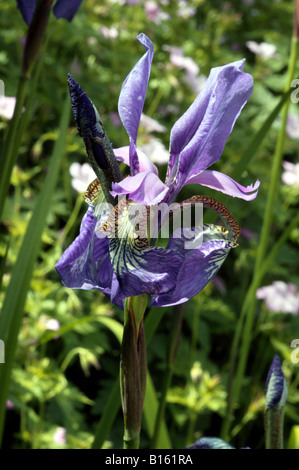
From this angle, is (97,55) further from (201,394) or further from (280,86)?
(201,394)

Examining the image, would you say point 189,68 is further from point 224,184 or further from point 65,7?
point 224,184

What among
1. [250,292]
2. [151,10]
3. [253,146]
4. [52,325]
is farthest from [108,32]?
[253,146]

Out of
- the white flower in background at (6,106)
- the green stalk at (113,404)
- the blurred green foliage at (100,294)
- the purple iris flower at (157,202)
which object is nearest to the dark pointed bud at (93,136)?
the purple iris flower at (157,202)

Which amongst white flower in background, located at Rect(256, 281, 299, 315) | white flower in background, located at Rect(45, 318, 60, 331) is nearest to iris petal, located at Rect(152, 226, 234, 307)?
white flower in background, located at Rect(45, 318, 60, 331)

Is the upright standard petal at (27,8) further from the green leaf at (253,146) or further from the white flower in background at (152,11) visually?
the white flower in background at (152,11)
